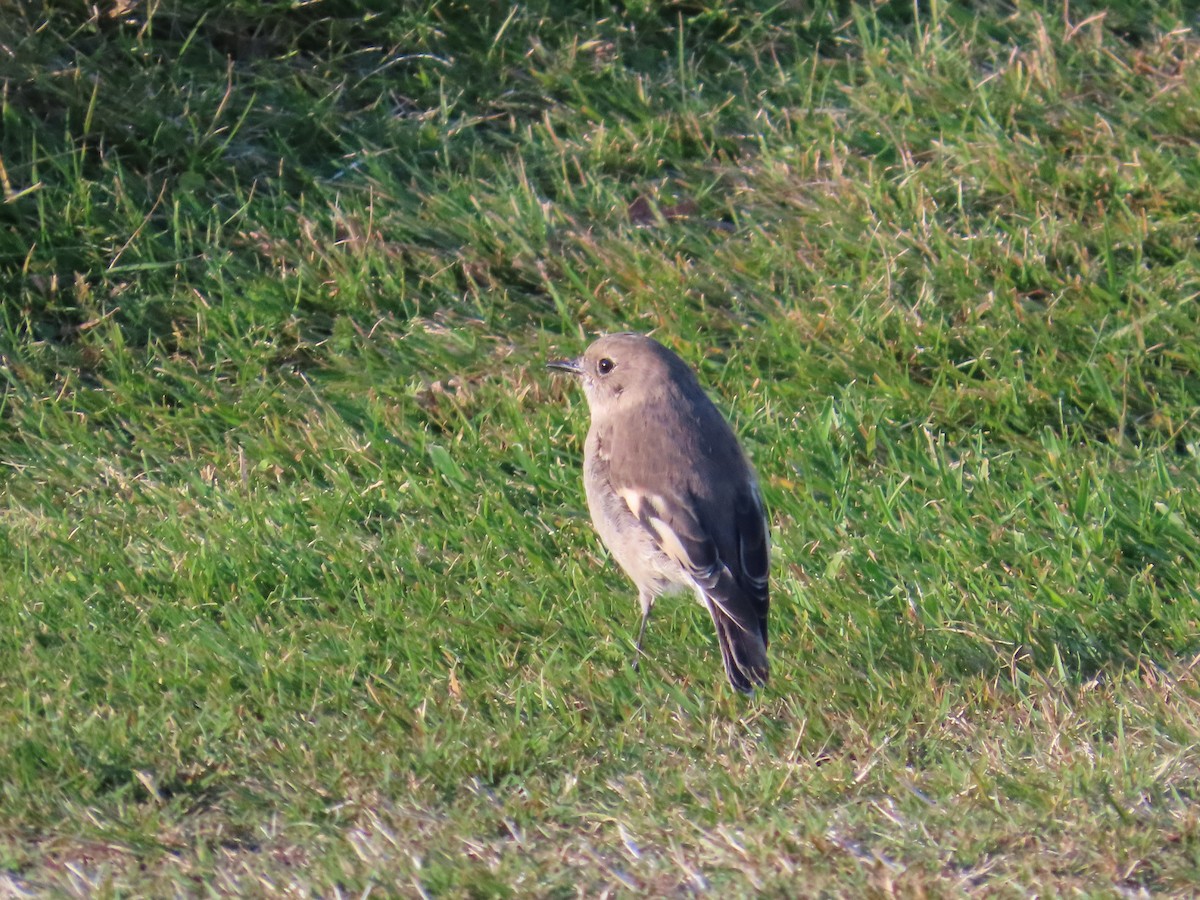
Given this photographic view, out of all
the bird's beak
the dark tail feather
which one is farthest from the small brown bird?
the bird's beak

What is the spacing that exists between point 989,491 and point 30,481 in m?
3.60

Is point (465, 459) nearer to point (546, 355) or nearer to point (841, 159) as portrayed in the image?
point (546, 355)

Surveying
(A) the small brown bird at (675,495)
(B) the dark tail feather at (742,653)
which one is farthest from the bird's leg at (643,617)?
(B) the dark tail feather at (742,653)

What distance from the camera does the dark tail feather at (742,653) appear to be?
16.6 ft

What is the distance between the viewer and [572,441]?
6.81m

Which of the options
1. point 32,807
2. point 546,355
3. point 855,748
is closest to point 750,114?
point 546,355

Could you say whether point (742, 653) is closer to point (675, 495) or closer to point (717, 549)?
point (717, 549)

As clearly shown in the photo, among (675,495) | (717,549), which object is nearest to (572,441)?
(675,495)

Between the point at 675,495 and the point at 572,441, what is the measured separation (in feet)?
4.16

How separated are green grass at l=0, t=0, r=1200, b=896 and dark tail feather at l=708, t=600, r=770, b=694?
12 centimetres

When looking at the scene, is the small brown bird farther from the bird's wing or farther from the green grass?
the green grass

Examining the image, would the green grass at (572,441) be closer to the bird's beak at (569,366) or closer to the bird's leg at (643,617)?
the bird's leg at (643,617)

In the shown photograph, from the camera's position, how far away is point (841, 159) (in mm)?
7914

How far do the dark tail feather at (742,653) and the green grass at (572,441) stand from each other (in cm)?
12
